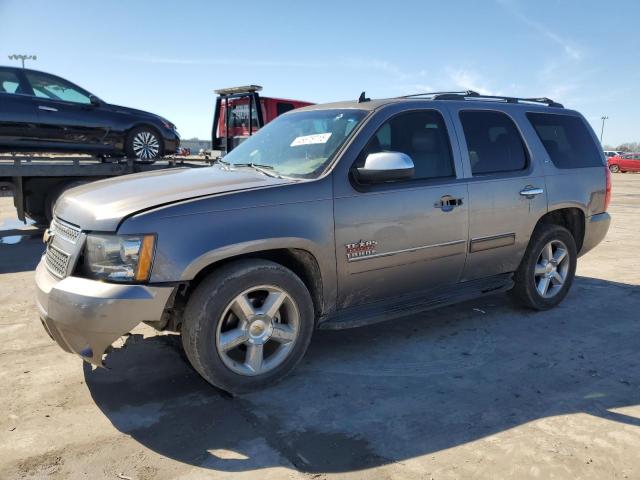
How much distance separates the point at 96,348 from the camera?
295cm

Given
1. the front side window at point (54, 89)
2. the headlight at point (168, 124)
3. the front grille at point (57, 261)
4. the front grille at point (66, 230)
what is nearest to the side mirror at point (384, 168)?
the front grille at point (66, 230)

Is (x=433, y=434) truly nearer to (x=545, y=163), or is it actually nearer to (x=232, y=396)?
(x=232, y=396)

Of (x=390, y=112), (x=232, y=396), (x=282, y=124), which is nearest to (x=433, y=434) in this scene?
(x=232, y=396)

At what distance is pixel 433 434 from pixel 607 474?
85 centimetres

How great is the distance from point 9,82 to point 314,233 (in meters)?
6.99

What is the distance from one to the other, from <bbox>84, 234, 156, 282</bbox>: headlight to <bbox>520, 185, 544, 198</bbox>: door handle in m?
3.22

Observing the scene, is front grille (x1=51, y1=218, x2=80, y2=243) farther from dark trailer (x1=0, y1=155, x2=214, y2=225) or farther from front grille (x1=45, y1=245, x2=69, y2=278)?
dark trailer (x1=0, y1=155, x2=214, y2=225)

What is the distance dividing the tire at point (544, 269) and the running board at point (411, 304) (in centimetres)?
21

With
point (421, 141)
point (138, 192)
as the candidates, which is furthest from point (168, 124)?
point (138, 192)

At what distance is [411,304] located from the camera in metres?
3.97

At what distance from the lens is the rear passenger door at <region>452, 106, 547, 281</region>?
4266 millimetres

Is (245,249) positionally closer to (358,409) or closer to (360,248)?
(360,248)

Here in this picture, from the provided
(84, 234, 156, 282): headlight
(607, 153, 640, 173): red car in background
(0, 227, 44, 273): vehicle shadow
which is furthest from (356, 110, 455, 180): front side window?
(607, 153, 640, 173): red car in background

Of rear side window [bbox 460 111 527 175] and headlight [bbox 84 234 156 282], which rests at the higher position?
rear side window [bbox 460 111 527 175]
